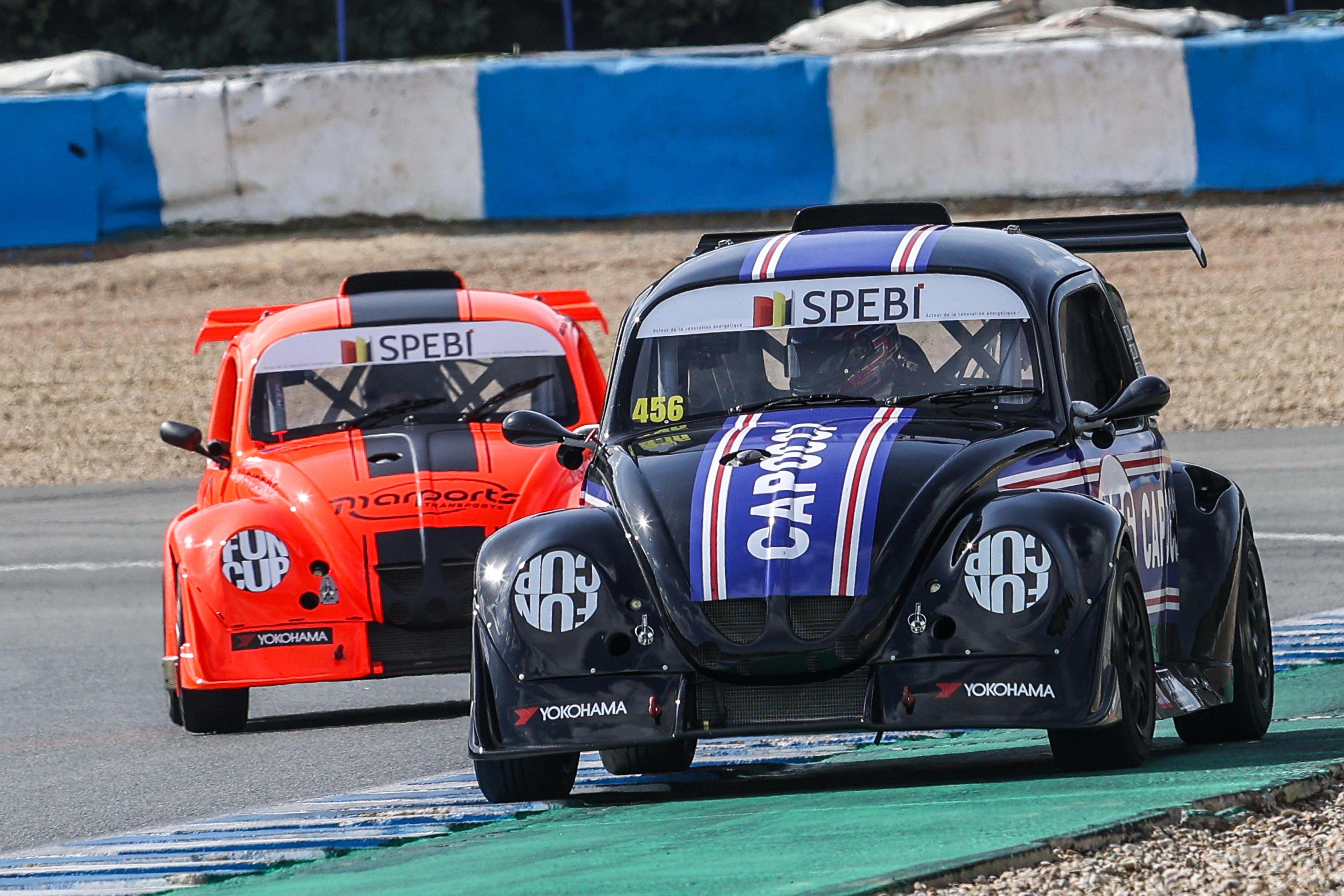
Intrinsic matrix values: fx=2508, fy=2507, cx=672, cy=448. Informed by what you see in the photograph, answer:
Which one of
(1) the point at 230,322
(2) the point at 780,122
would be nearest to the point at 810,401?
(1) the point at 230,322

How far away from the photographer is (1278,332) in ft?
68.4

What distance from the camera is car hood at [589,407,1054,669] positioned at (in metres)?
6.24

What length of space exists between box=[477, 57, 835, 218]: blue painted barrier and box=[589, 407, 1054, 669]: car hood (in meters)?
15.5

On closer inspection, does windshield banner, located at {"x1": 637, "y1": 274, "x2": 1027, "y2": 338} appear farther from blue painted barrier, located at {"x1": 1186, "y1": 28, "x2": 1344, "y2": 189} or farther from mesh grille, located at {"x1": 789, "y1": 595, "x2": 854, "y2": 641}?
blue painted barrier, located at {"x1": 1186, "y1": 28, "x2": 1344, "y2": 189}

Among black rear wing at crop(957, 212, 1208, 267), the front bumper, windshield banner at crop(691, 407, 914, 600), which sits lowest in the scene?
→ the front bumper

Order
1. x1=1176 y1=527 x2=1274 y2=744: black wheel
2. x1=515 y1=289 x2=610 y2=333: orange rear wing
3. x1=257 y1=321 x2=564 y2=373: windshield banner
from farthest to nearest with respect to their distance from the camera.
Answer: x1=515 y1=289 x2=610 y2=333: orange rear wing, x1=257 y1=321 x2=564 y2=373: windshield banner, x1=1176 y1=527 x2=1274 y2=744: black wheel

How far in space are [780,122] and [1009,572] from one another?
16.3m

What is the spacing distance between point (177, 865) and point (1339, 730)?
132 inches

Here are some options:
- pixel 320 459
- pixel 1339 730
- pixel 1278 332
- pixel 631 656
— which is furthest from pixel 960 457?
pixel 1278 332

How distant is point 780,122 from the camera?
22.2m

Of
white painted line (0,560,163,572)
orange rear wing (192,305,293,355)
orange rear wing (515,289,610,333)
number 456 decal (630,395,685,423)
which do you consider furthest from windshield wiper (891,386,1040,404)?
white painted line (0,560,163,572)

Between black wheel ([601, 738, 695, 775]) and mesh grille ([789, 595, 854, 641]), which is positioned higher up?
mesh grille ([789, 595, 854, 641])

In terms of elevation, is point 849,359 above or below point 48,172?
below

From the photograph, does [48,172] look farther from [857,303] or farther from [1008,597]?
[1008,597]
